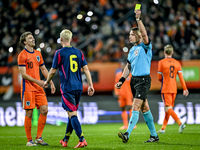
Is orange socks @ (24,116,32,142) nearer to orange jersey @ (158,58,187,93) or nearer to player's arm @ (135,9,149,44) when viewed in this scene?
player's arm @ (135,9,149,44)

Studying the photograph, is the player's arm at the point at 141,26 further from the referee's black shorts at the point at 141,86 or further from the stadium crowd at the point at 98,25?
the stadium crowd at the point at 98,25

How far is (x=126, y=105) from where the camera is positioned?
40.1ft

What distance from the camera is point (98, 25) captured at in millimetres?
18266

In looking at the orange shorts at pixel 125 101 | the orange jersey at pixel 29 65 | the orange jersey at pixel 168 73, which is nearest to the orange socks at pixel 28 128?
the orange jersey at pixel 29 65

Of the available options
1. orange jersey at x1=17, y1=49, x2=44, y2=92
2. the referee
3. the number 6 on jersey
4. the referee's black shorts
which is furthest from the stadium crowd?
the number 6 on jersey

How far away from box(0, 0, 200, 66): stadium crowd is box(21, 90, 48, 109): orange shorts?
24.8 ft

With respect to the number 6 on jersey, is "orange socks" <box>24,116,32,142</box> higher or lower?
lower

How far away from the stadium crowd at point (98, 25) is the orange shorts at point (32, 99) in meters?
7.56

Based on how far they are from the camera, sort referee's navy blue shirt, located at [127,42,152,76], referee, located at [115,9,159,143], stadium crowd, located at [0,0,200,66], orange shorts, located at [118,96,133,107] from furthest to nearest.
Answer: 1. stadium crowd, located at [0,0,200,66]
2. orange shorts, located at [118,96,133,107]
3. referee's navy blue shirt, located at [127,42,152,76]
4. referee, located at [115,9,159,143]

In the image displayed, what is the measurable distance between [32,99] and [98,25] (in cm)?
1132

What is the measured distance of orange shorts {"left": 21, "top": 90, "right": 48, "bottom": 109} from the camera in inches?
290

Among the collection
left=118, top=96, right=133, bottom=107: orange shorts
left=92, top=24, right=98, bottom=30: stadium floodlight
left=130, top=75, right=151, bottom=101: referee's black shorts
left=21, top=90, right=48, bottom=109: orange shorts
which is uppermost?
left=92, top=24, right=98, bottom=30: stadium floodlight

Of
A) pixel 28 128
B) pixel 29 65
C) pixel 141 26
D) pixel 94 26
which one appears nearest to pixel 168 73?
pixel 141 26

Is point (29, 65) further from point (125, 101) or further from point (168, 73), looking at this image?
point (125, 101)
